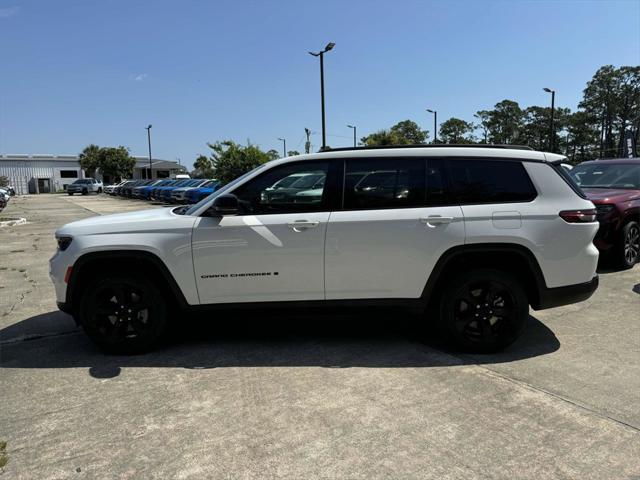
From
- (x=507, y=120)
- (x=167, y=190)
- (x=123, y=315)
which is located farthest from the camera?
(x=507, y=120)

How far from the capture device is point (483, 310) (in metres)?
4.20

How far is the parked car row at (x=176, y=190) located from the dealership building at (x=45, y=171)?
139 feet

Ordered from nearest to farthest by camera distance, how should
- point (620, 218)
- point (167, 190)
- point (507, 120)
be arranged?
point (620, 218), point (167, 190), point (507, 120)

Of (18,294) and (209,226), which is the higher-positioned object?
(209,226)

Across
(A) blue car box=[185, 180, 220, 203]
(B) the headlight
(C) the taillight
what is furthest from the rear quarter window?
(A) blue car box=[185, 180, 220, 203]

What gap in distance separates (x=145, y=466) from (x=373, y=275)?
7.35 feet

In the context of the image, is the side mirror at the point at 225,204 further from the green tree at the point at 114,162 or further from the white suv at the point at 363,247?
the green tree at the point at 114,162

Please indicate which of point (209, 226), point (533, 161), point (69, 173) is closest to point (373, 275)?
point (209, 226)

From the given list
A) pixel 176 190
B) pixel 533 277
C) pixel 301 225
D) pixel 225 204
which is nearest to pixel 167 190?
pixel 176 190

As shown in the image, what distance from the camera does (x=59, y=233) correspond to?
431cm

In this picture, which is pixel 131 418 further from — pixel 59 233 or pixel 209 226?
pixel 59 233

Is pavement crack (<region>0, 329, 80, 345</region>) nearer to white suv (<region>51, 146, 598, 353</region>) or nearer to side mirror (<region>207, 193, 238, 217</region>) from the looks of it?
white suv (<region>51, 146, 598, 353</region>)

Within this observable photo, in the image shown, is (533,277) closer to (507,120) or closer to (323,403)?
(323,403)

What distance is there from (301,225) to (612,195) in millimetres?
5906
